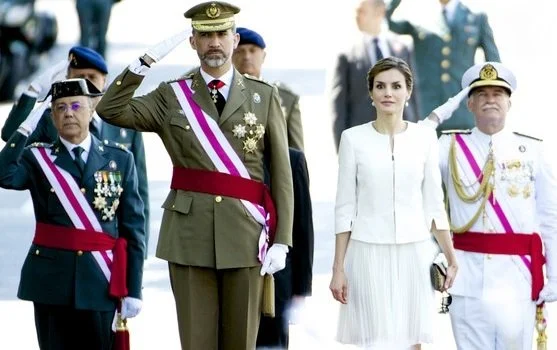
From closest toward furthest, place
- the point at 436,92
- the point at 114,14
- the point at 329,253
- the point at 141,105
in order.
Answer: the point at 141,105, the point at 329,253, the point at 436,92, the point at 114,14

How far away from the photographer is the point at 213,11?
779 cm

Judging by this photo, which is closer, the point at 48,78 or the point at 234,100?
the point at 234,100

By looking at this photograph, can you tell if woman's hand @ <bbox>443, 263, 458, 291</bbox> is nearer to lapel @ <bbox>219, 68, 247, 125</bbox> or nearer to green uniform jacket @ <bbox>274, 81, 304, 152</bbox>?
lapel @ <bbox>219, 68, 247, 125</bbox>

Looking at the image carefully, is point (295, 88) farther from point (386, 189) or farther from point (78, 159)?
point (386, 189)

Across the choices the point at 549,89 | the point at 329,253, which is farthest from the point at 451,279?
the point at 549,89

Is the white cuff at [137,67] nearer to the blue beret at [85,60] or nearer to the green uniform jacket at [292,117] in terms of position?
the blue beret at [85,60]

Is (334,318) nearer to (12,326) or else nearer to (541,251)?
(12,326)

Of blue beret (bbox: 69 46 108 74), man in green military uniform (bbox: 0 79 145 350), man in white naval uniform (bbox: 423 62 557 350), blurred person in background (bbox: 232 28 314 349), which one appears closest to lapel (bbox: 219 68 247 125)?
man in green military uniform (bbox: 0 79 145 350)

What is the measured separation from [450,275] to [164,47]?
1409 mm

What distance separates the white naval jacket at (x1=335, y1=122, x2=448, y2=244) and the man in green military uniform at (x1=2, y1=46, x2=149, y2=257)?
4.15ft

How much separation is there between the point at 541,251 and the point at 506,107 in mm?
626

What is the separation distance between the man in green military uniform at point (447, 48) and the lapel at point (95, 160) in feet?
16.7

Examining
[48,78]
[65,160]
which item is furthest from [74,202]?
[48,78]

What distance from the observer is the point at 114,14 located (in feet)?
76.1
